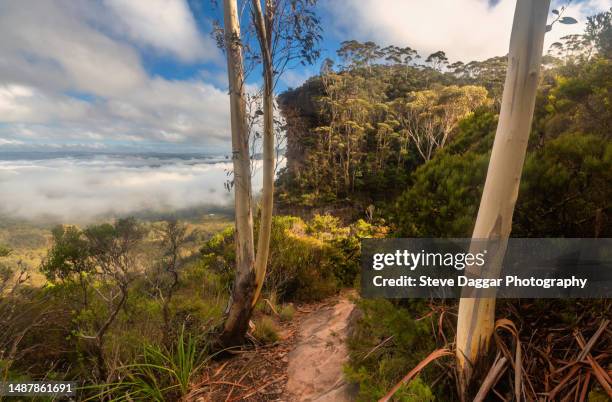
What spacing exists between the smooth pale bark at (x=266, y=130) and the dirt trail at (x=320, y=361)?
3.09ft

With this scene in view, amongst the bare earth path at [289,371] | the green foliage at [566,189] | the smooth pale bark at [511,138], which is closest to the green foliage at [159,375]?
the bare earth path at [289,371]

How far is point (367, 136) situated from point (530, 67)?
89.7ft

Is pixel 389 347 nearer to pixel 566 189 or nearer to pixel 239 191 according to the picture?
pixel 566 189

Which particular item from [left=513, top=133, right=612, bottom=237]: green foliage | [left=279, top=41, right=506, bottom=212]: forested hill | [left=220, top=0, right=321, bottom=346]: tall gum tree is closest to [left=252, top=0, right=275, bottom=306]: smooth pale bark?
[left=220, top=0, right=321, bottom=346]: tall gum tree

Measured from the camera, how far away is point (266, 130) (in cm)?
351

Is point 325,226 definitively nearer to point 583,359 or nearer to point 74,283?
point 74,283

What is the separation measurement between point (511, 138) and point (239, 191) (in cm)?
288

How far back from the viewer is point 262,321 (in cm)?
440

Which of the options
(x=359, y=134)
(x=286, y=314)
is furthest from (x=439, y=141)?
(x=286, y=314)

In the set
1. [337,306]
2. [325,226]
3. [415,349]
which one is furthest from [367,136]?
[415,349]

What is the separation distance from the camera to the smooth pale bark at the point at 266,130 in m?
3.25

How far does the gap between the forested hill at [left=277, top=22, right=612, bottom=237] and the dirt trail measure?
165cm

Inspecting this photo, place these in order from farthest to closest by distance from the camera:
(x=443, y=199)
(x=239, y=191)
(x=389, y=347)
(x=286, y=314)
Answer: (x=286, y=314) < (x=239, y=191) < (x=389, y=347) < (x=443, y=199)

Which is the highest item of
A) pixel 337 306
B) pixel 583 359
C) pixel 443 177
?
pixel 443 177
